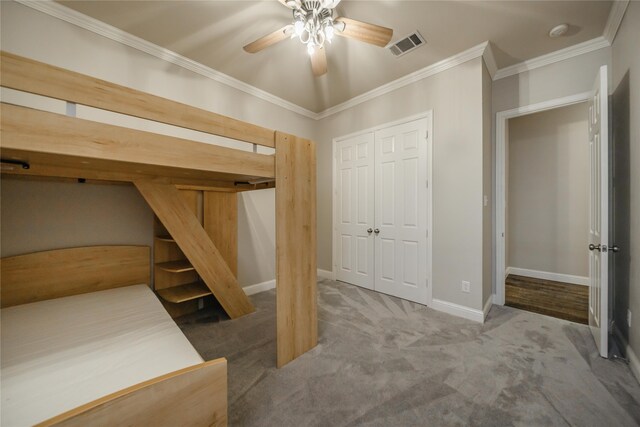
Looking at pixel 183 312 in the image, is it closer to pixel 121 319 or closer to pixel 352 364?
pixel 121 319

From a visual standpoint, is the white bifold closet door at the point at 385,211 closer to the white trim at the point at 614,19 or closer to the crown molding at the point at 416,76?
the crown molding at the point at 416,76

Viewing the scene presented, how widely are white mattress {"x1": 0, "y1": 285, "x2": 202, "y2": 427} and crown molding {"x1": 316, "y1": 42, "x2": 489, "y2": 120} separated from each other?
3.38 metres

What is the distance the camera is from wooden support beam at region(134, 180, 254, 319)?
205 centimetres

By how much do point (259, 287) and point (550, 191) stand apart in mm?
4741

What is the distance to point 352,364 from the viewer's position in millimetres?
1767

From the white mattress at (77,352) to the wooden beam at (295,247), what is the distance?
26.1 inches

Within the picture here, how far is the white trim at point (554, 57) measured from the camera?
7.43 feet

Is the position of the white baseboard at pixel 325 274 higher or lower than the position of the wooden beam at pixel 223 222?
lower

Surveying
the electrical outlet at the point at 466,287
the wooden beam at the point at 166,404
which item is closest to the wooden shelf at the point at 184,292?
the wooden beam at the point at 166,404

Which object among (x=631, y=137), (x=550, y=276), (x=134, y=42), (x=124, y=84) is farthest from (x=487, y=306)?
(x=134, y=42)

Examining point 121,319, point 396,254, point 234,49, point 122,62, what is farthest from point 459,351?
point 122,62

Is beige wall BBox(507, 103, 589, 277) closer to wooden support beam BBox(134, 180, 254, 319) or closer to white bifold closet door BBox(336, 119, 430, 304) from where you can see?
white bifold closet door BBox(336, 119, 430, 304)

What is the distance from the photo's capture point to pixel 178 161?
3.96 feet

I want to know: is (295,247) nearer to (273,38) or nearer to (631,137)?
(273,38)
